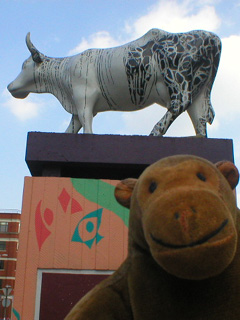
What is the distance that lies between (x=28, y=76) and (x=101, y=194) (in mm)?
2748

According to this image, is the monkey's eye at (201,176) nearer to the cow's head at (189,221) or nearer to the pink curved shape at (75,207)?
the cow's head at (189,221)

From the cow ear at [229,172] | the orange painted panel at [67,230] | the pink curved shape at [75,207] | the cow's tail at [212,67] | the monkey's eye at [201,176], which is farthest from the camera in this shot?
the cow's tail at [212,67]

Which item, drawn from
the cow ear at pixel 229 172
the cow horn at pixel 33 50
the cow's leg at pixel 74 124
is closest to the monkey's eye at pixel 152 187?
the cow ear at pixel 229 172

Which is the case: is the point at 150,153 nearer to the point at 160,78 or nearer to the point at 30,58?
the point at 160,78

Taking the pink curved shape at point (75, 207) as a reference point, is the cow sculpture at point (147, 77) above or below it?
above

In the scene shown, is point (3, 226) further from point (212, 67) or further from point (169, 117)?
point (212, 67)

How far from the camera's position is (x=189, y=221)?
1426 mm

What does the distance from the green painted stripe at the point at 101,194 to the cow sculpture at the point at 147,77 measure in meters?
1.04

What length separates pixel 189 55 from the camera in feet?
19.2

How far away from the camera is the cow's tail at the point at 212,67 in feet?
19.6

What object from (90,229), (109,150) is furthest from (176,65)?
(90,229)

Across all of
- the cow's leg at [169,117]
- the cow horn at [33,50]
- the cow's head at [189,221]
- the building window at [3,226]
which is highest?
the building window at [3,226]

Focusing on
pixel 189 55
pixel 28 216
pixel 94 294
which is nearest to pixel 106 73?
pixel 189 55

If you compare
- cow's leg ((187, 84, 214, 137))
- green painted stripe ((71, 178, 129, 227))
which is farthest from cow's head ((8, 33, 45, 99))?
cow's leg ((187, 84, 214, 137))
